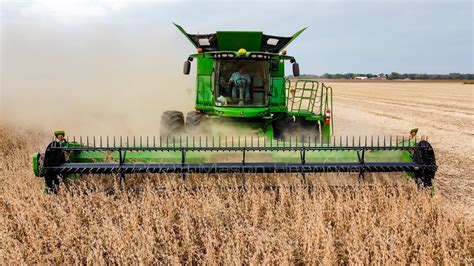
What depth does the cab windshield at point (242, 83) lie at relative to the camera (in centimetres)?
714

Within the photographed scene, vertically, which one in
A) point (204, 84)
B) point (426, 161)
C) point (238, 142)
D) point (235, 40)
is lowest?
point (426, 161)

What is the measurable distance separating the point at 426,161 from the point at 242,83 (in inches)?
128

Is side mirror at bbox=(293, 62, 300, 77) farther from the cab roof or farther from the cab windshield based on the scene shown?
the cab roof

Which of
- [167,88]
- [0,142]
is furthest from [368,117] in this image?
[0,142]

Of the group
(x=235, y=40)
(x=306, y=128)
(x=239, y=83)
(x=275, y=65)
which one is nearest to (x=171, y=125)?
(x=239, y=83)

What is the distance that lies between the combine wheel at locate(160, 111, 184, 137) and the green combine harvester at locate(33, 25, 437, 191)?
18 mm

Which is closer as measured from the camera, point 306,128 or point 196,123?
point 196,123

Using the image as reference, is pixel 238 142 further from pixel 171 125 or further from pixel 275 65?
pixel 275 65

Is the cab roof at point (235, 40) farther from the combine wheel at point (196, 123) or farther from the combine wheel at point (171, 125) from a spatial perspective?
the combine wheel at point (171, 125)

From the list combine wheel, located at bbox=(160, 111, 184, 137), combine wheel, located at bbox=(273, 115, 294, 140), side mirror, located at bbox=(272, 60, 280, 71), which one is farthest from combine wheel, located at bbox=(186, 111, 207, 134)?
side mirror, located at bbox=(272, 60, 280, 71)

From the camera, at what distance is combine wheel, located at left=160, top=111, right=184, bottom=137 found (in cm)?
726

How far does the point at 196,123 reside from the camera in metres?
7.36

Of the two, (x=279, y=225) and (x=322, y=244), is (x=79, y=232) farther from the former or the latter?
(x=322, y=244)

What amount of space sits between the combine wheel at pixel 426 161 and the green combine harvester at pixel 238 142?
0.4 inches
